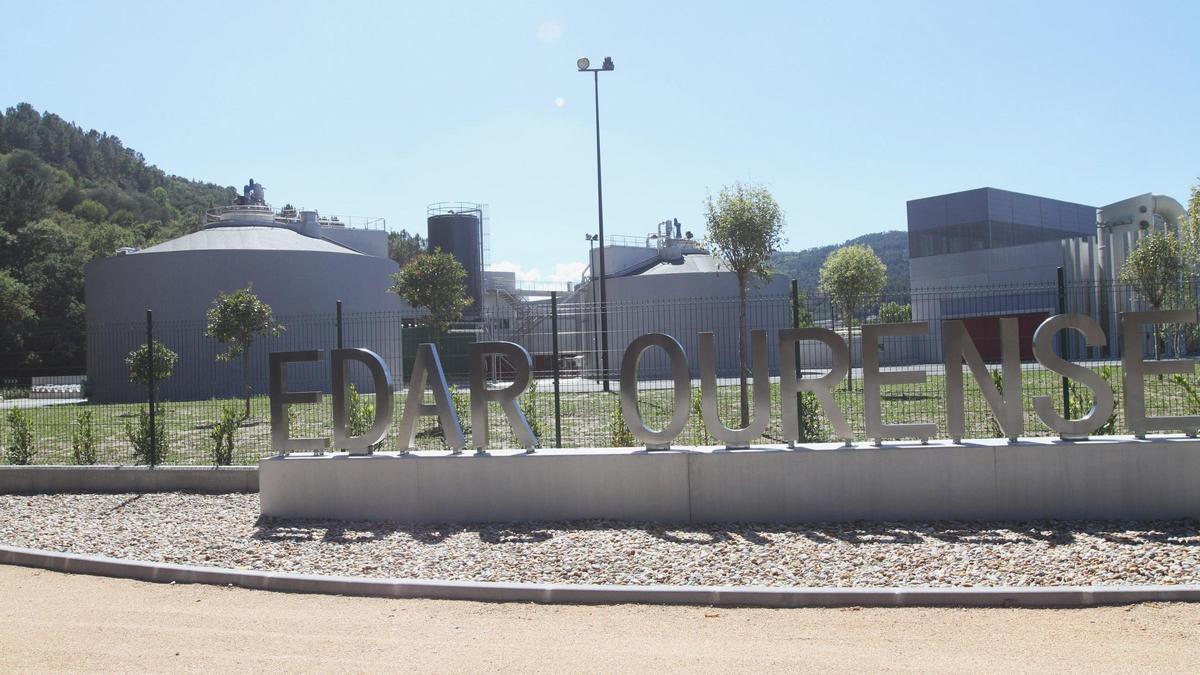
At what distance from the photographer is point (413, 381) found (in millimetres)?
10727

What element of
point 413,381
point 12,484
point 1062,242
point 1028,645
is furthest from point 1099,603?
point 1062,242

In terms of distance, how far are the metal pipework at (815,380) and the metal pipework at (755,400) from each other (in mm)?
219

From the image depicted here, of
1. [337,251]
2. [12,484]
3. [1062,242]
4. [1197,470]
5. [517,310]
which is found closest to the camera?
[1197,470]

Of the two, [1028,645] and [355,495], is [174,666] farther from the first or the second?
[1028,645]

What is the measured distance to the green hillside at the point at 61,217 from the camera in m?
41.2

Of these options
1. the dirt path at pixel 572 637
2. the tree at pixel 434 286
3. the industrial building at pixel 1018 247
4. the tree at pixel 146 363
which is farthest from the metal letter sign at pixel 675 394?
the industrial building at pixel 1018 247

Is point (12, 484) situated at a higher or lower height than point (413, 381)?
lower

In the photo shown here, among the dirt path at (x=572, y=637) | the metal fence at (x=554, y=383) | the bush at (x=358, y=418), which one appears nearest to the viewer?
the dirt path at (x=572, y=637)

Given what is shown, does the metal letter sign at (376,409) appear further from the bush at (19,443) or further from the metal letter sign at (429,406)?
the bush at (19,443)

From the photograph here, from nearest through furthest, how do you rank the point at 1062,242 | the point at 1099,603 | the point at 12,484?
the point at 1099,603 → the point at 12,484 → the point at 1062,242

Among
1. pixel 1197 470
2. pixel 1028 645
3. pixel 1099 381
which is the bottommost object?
pixel 1028 645

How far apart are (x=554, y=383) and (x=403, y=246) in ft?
350

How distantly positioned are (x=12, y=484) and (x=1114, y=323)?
35.3 m

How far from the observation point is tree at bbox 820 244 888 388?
28492mm
